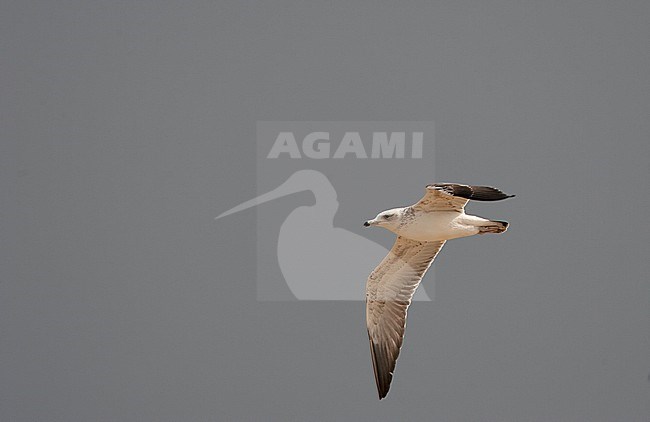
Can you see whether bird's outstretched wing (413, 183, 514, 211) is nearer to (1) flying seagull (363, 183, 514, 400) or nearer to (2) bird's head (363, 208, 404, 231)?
(1) flying seagull (363, 183, 514, 400)

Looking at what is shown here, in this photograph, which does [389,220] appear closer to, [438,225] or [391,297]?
[438,225]

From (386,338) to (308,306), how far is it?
1.86m

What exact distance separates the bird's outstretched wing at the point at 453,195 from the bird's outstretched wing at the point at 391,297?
1.67 feet

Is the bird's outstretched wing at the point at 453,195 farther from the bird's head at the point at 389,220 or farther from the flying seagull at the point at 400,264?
the bird's head at the point at 389,220

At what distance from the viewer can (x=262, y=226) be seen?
761 cm

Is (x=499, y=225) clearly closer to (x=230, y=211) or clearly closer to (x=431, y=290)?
(x=431, y=290)

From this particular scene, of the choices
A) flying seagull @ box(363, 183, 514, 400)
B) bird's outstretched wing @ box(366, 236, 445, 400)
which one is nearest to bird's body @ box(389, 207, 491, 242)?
flying seagull @ box(363, 183, 514, 400)

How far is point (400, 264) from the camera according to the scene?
5.80 m

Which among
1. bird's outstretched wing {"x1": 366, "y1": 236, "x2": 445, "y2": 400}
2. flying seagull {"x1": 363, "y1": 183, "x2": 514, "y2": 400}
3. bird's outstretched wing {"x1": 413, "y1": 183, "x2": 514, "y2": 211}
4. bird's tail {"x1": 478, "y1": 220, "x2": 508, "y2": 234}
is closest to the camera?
bird's outstretched wing {"x1": 413, "y1": 183, "x2": 514, "y2": 211}

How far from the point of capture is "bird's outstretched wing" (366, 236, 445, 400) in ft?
19.0

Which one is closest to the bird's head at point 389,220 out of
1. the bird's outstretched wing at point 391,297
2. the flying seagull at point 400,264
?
the flying seagull at point 400,264

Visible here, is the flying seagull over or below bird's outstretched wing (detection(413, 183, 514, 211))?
below

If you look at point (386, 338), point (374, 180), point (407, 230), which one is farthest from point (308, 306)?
point (407, 230)

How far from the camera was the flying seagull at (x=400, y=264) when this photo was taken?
5.32m
